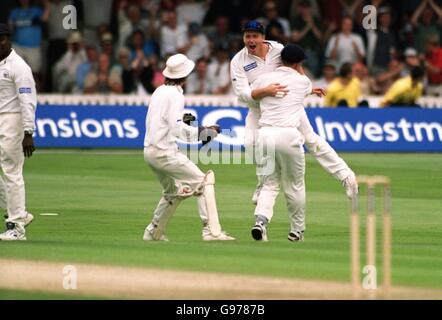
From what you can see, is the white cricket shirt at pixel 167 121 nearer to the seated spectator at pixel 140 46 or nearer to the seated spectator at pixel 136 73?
the seated spectator at pixel 136 73

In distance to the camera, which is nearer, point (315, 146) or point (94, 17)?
point (315, 146)

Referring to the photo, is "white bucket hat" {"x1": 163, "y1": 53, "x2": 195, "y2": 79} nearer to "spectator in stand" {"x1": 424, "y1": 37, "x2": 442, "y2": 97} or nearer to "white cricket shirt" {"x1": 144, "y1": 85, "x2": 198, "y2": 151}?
"white cricket shirt" {"x1": 144, "y1": 85, "x2": 198, "y2": 151}

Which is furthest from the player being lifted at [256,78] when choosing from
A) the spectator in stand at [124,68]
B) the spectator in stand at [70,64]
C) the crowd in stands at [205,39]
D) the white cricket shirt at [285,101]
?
the spectator in stand at [70,64]

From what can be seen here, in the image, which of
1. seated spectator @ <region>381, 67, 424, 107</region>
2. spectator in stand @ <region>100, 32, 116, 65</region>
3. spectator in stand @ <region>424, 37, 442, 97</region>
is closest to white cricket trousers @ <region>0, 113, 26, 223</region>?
seated spectator @ <region>381, 67, 424, 107</region>

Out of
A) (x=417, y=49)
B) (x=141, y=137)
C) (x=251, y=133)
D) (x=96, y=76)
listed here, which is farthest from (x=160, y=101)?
(x=417, y=49)

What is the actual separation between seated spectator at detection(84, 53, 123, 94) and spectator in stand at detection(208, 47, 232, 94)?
2.03 meters

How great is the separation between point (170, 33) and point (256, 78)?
48.0ft

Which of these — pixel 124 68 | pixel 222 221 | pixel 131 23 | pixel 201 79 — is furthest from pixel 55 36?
pixel 222 221

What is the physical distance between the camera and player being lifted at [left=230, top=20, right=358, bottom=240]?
1652cm

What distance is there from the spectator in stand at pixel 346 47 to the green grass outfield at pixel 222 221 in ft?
11.8

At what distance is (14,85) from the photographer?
15688 millimetres

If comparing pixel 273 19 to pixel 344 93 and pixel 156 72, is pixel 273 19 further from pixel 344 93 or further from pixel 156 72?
pixel 344 93

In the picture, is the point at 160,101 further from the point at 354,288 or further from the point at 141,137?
the point at 141,137

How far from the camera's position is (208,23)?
32.0m
